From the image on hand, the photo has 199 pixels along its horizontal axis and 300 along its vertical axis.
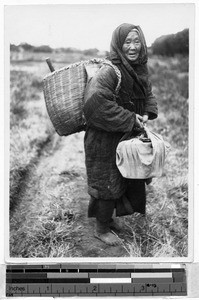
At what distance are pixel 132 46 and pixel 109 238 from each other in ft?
4.00

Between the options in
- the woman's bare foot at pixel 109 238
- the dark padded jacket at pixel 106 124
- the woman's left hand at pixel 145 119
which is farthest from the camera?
the woman's bare foot at pixel 109 238

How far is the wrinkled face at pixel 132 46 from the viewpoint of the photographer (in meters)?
3.66

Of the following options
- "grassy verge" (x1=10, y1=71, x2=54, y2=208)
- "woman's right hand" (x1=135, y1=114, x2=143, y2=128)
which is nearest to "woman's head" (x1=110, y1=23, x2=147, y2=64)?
"woman's right hand" (x1=135, y1=114, x2=143, y2=128)

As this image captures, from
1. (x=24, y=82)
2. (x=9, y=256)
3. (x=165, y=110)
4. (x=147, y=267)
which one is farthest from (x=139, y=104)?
(x=9, y=256)

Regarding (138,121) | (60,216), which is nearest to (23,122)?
(60,216)

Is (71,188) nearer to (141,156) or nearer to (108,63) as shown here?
(141,156)

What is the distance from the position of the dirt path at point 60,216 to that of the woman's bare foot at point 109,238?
0.03 meters

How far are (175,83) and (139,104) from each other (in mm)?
298

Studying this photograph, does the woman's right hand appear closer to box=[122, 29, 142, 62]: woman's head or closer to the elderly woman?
the elderly woman

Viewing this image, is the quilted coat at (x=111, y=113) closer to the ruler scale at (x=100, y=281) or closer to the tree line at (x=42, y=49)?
the tree line at (x=42, y=49)

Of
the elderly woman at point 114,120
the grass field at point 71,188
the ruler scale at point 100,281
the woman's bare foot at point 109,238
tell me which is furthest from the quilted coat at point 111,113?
the ruler scale at point 100,281

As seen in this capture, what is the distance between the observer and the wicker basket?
3.68 meters

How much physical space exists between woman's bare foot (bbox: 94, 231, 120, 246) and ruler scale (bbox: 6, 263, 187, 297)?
14 centimetres

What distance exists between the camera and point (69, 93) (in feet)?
12.1
